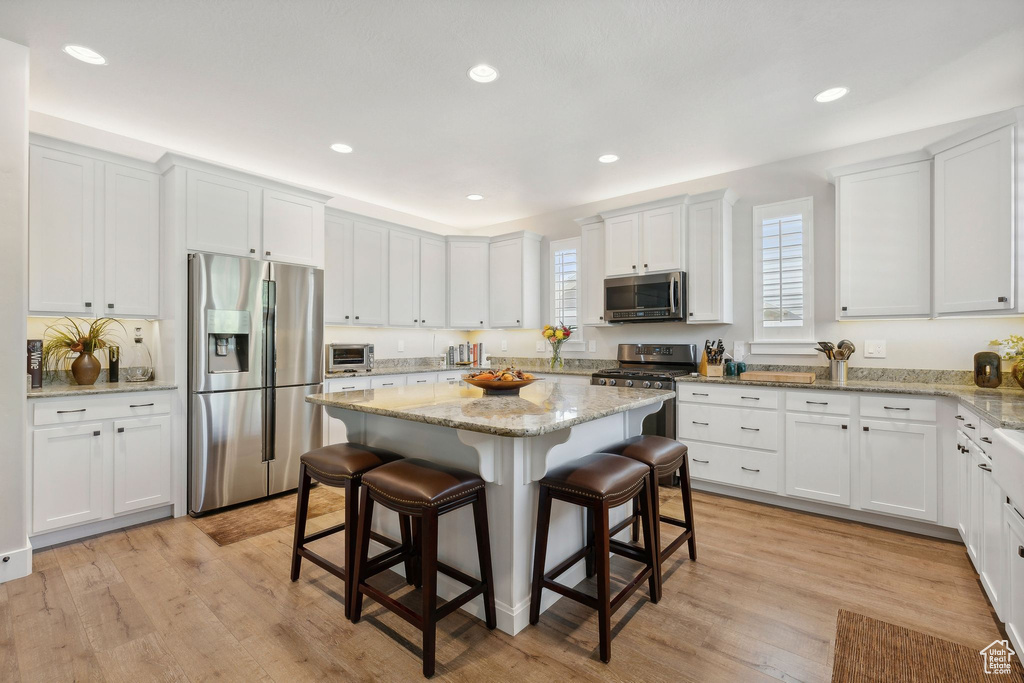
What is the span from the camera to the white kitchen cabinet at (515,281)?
5.48m

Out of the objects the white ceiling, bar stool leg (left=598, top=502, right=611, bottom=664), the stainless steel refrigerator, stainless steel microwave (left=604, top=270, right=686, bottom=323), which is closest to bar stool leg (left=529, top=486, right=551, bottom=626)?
bar stool leg (left=598, top=502, right=611, bottom=664)

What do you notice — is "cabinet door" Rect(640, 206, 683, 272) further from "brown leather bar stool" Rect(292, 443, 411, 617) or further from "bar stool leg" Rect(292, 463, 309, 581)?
"bar stool leg" Rect(292, 463, 309, 581)

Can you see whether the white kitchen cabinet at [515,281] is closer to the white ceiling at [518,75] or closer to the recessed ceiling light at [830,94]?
the white ceiling at [518,75]

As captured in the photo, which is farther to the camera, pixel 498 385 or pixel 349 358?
pixel 349 358

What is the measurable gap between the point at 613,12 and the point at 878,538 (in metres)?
3.45

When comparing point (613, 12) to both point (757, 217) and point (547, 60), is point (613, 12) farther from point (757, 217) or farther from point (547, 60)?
point (757, 217)

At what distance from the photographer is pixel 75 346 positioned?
313 centimetres

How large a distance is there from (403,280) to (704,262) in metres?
3.13

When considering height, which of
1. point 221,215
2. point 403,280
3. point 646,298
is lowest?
point 646,298

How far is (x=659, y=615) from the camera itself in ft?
6.82

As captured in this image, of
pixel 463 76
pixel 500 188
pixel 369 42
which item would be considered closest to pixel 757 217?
pixel 500 188

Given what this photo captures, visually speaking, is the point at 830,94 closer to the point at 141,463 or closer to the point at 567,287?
the point at 567,287

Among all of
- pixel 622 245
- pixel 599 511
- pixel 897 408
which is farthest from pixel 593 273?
pixel 599 511

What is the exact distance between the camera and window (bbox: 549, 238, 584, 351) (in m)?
5.30
